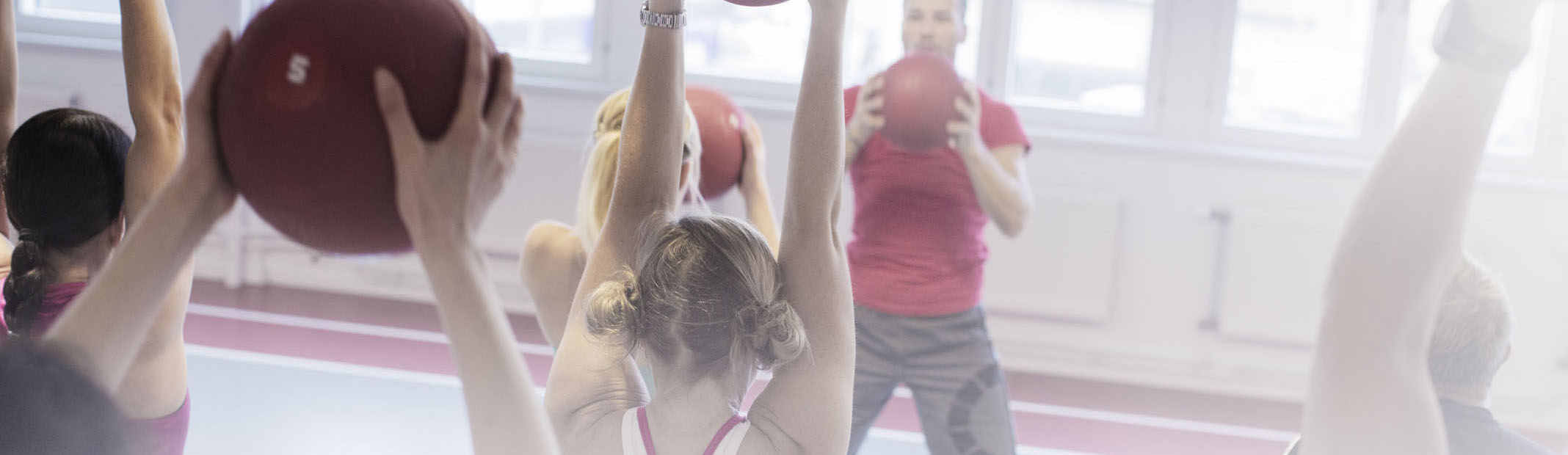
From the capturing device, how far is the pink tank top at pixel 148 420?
4.19 ft

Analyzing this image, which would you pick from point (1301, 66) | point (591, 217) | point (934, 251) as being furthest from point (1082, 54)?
point (591, 217)

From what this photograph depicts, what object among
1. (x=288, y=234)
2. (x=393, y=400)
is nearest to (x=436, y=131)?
(x=288, y=234)

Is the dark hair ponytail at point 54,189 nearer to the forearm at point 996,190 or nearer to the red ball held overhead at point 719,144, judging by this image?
the red ball held overhead at point 719,144

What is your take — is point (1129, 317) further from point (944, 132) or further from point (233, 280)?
point (233, 280)

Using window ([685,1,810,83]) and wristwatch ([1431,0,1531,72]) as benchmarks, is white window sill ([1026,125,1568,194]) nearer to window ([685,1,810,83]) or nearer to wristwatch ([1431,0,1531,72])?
window ([685,1,810,83])

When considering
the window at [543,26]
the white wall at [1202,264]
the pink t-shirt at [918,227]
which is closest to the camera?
the pink t-shirt at [918,227]

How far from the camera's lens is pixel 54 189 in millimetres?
1231

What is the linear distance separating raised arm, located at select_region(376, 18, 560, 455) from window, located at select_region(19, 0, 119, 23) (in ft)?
20.1

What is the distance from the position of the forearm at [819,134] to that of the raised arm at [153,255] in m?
0.53

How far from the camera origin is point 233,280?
5.58 meters

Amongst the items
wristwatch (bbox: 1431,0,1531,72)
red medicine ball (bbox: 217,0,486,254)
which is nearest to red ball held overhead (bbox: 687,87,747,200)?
red medicine ball (bbox: 217,0,486,254)

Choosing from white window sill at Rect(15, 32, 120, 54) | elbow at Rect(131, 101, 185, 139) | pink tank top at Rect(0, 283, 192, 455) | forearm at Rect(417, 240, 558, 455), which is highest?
elbow at Rect(131, 101, 185, 139)

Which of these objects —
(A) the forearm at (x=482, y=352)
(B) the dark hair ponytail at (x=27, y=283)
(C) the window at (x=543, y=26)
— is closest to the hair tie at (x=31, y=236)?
(B) the dark hair ponytail at (x=27, y=283)

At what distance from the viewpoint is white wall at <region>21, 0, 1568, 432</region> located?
4.65m
